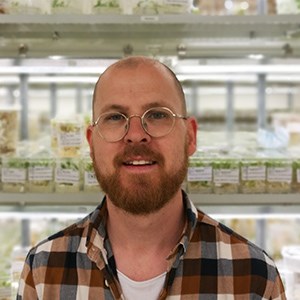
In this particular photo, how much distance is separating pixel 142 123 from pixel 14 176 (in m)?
0.81

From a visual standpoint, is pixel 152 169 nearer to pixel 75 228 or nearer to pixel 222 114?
pixel 75 228

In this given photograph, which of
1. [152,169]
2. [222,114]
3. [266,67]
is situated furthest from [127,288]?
[222,114]

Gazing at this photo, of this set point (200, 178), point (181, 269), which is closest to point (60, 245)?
point (181, 269)

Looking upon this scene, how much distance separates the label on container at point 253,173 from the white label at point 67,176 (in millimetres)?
609

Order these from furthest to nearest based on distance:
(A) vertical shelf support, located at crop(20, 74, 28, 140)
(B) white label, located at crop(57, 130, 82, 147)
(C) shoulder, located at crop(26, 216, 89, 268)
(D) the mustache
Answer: (A) vertical shelf support, located at crop(20, 74, 28, 140) < (B) white label, located at crop(57, 130, 82, 147) < (C) shoulder, located at crop(26, 216, 89, 268) < (D) the mustache

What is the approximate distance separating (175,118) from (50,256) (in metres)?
0.49

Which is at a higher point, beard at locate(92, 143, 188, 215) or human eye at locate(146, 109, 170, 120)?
human eye at locate(146, 109, 170, 120)

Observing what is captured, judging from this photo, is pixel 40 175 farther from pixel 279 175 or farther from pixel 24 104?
pixel 279 175

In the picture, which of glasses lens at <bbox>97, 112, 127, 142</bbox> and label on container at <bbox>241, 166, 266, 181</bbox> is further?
label on container at <bbox>241, 166, 266, 181</bbox>

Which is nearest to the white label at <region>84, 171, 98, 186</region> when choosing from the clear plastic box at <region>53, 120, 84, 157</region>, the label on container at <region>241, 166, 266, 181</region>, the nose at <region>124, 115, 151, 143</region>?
the clear plastic box at <region>53, 120, 84, 157</region>

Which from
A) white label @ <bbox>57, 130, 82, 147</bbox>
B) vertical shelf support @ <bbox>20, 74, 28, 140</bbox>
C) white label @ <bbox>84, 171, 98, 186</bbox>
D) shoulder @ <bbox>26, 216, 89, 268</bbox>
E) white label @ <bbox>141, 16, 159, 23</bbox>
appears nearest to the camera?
shoulder @ <bbox>26, 216, 89, 268</bbox>

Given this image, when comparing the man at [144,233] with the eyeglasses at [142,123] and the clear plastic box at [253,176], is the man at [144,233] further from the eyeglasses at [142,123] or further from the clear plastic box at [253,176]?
the clear plastic box at [253,176]

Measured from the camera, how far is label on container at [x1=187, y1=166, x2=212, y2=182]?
77.0 inches

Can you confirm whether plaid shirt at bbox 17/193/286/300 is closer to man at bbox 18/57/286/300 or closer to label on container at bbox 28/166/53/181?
man at bbox 18/57/286/300
